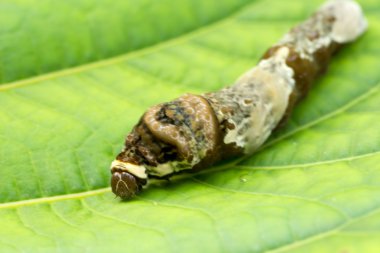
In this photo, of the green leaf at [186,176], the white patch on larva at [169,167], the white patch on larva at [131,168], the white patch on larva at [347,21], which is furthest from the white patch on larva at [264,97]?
the white patch on larva at [347,21]

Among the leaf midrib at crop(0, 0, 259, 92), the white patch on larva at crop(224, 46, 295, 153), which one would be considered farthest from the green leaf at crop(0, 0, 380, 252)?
the white patch on larva at crop(224, 46, 295, 153)

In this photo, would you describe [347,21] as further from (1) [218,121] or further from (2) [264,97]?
(1) [218,121]

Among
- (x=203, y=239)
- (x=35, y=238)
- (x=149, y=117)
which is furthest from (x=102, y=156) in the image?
(x=203, y=239)

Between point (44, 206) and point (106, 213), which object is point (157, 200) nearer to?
point (106, 213)

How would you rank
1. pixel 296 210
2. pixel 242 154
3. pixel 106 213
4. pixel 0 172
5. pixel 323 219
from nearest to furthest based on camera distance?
pixel 323 219 → pixel 296 210 → pixel 106 213 → pixel 0 172 → pixel 242 154

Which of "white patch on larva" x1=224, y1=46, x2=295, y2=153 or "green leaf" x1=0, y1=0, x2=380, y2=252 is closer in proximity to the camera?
"green leaf" x1=0, y1=0, x2=380, y2=252

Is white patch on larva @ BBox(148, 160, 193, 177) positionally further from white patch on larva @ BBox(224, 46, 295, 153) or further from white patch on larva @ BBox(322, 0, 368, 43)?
white patch on larva @ BBox(322, 0, 368, 43)
